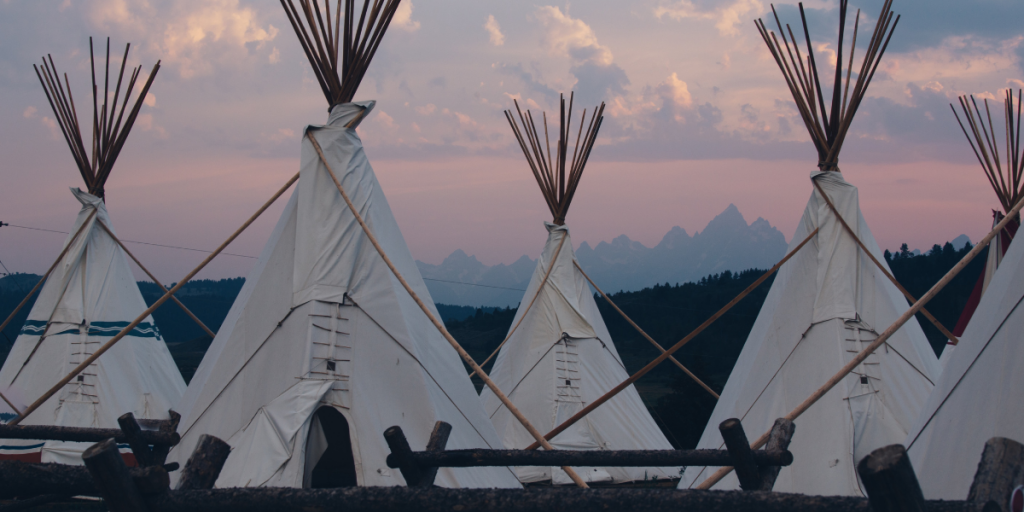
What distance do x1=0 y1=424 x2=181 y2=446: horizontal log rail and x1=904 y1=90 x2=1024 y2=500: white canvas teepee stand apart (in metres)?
3.15

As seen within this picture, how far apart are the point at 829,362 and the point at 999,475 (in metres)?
3.52

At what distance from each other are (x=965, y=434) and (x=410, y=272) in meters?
3.29

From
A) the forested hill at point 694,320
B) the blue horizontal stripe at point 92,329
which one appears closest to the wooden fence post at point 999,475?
the blue horizontal stripe at point 92,329

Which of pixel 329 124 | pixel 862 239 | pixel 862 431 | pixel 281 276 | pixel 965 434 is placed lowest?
pixel 862 431

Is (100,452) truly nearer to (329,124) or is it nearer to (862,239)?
(329,124)

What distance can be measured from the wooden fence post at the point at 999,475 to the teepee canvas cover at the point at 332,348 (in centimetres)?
266

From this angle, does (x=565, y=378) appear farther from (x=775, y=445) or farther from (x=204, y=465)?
(x=204, y=465)

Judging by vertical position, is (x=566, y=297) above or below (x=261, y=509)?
above

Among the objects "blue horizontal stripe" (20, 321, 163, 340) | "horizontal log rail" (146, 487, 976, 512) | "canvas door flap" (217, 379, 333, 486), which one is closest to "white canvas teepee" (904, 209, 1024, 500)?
"horizontal log rail" (146, 487, 976, 512)

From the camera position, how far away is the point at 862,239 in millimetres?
5500

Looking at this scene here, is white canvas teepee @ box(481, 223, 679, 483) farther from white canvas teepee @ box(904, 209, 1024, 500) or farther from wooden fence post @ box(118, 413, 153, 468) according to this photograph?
wooden fence post @ box(118, 413, 153, 468)

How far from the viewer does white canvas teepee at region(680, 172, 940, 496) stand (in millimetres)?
4734

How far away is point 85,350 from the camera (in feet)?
22.7

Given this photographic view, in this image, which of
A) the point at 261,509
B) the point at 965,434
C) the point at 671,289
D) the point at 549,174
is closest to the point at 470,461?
the point at 261,509
